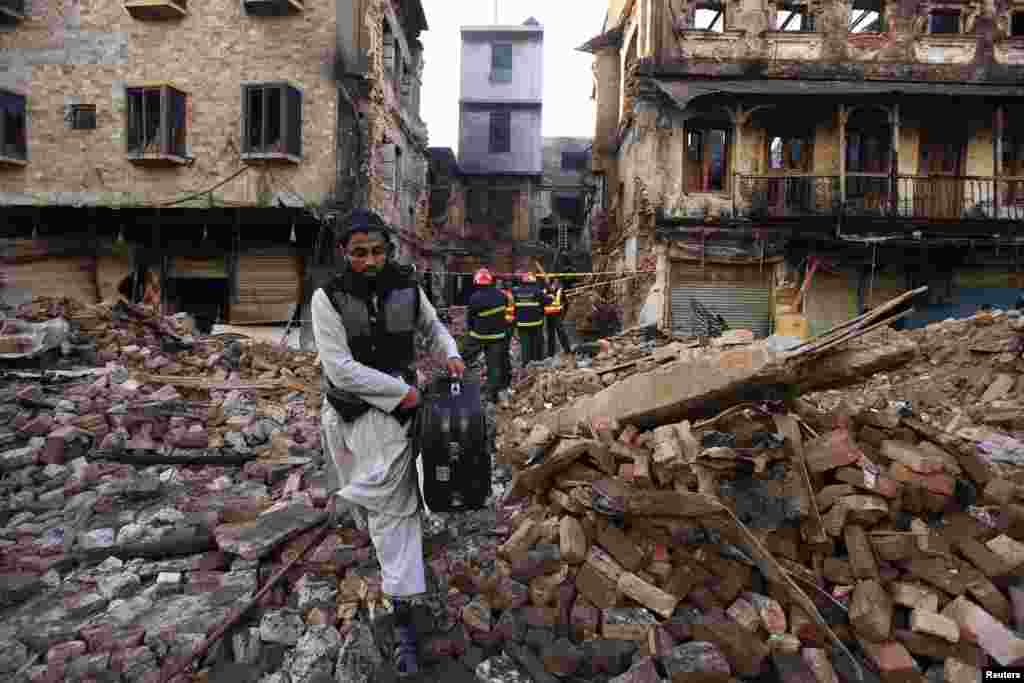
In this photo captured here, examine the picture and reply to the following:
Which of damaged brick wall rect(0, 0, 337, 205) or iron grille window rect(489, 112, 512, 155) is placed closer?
damaged brick wall rect(0, 0, 337, 205)

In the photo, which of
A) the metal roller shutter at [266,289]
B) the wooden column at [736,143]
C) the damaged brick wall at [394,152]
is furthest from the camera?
the damaged brick wall at [394,152]

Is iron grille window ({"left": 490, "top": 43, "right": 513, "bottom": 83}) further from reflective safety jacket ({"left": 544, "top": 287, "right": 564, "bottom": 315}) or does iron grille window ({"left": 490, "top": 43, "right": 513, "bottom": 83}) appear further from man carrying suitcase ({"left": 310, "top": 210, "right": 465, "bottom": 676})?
man carrying suitcase ({"left": 310, "top": 210, "right": 465, "bottom": 676})

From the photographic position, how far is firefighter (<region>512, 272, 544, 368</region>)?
10.5m

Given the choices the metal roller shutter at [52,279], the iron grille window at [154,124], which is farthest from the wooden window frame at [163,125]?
the metal roller shutter at [52,279]

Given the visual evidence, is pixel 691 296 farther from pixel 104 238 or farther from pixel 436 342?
pixel 104 238

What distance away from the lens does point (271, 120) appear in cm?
1371

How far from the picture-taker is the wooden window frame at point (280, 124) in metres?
13.3

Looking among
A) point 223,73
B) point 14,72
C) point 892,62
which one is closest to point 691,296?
point 892,62

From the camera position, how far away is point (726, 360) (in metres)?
3.17

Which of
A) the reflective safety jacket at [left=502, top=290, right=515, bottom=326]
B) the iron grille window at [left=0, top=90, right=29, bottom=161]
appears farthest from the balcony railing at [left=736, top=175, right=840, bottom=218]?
the iron grille window at [left=0, top=90, right=29, bottom=161]

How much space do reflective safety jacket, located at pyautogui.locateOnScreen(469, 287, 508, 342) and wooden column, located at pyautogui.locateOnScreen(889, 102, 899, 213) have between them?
11356mm

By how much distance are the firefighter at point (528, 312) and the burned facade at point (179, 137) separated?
5.67 m

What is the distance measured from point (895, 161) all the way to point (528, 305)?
35.2 ft

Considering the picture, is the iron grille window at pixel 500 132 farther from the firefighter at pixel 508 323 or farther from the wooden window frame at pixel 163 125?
the firefighter at pixel 508 323
